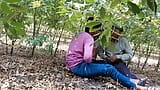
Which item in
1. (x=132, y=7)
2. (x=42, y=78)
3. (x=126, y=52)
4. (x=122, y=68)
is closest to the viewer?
(x=132, y=7)

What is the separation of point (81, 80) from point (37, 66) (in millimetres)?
817

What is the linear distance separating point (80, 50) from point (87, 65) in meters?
0.20

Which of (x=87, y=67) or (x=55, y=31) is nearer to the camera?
(x=87, y=67)

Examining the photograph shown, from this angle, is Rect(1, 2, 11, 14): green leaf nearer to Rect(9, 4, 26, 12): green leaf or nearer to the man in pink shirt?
Rect(9, 4, 26, 12): green leaf

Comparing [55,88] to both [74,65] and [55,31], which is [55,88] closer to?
[74,65]

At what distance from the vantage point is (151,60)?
9250mm

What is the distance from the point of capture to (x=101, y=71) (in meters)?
4.43

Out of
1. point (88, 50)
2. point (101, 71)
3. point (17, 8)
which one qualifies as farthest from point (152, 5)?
point (101, 71)

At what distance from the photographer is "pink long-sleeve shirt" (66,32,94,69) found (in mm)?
4312

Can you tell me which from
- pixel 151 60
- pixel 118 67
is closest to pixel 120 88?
pixel 118 67

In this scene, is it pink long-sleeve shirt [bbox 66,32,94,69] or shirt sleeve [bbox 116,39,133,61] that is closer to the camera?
pink long-sleeve shirt [bbox 66,32,94,69]

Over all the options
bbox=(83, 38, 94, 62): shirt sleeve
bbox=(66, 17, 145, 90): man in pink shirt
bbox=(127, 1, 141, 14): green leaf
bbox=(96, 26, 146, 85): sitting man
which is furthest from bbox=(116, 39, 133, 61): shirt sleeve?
bbox=(127, 1, 141, 14): green leaf

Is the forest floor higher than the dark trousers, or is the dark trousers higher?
the dark trousers

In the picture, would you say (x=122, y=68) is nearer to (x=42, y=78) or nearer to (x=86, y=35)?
(x=86, y=35)
